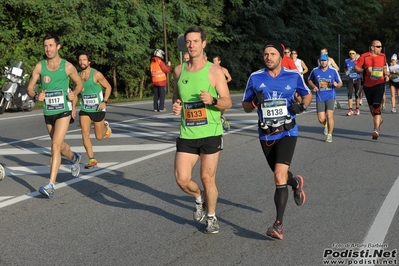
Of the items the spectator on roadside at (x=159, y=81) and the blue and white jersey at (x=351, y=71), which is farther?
the spectator on roadside at (x=159, y=81)

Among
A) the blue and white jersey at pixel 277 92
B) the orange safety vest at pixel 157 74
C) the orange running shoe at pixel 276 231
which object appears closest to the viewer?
the orange running shoe at pixel 276 231

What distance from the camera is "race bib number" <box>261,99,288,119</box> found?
23.1ft

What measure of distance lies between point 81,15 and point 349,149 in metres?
19.8

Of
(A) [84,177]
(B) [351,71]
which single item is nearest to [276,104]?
(A) [84,177]

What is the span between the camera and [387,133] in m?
15.0

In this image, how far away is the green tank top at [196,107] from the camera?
22.4 feet

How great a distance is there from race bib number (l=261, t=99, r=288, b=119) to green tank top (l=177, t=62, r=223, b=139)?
0.50 m

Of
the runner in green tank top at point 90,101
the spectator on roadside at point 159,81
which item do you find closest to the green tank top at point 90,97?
the runner in green tank top at point 90,101

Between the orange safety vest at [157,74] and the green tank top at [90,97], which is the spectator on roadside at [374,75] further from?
the orange safety vest at [157,74]

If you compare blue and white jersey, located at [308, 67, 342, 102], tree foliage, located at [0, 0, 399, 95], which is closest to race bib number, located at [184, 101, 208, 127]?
blue and white jersey, located at [308, 67, 342, 102]

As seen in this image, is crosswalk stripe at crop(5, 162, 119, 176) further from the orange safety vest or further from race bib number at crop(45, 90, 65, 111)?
the orange safety vest

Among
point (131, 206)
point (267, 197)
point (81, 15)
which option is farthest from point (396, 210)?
point (81, 15)

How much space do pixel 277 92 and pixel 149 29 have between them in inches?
1048

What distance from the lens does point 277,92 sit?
7129 millimetres
